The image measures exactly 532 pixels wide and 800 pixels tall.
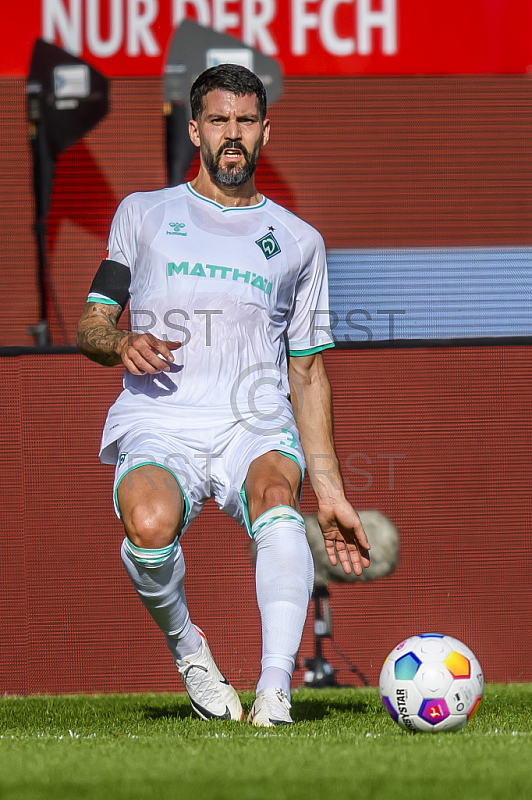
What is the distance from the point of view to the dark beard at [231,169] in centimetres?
299

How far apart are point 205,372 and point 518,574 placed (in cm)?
255

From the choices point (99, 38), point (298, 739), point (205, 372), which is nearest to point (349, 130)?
point (99, 38)

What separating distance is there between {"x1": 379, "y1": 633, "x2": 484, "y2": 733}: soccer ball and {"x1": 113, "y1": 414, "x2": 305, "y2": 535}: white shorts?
0.56 meters

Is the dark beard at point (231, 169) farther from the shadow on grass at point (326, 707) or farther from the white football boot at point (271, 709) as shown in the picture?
the shadow on grass at point (326, 707)

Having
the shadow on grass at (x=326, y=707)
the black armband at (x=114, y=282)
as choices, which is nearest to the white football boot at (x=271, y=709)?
the shadow on grass at (x=326, y=707)

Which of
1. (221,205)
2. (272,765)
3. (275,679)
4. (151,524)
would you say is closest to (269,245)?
(221,205)

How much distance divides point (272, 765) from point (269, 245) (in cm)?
166

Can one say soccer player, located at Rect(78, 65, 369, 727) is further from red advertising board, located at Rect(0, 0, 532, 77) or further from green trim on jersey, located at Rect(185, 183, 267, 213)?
red advertising board, located at Rect(0, 0, 532, 77)

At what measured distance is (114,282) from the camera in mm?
3035

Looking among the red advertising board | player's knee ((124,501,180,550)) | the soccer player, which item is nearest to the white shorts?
the soccer player

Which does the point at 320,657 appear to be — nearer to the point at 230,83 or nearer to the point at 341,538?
the point at 341,538

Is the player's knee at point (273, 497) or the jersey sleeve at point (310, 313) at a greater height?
the jersey sleeve at point (310, 313)

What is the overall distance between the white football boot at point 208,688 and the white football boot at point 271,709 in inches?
21.6

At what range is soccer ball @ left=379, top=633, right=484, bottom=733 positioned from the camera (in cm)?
254
